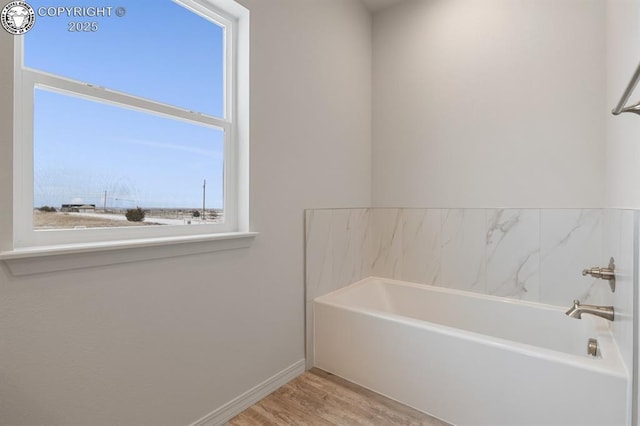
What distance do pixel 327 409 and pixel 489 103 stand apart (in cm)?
232

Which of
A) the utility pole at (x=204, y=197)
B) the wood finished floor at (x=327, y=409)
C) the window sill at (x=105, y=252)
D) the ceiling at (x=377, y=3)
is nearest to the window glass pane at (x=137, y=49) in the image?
the utility pole at (x=204, y=197)

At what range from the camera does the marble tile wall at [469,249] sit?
197 cm

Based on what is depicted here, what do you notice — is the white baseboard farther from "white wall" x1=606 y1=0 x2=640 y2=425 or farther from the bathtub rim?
"white wall" x1=606 y1=0 x2=640 y2=425

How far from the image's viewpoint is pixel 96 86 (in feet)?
4.22

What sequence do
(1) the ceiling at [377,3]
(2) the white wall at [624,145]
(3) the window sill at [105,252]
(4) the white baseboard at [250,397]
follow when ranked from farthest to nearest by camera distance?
(1) the ceiling at [377,3]
(4) the white baseboard at [250,397]
(2) the white wall at [624,145]
(3) the window sill at [105,252]

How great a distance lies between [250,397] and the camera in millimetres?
1793

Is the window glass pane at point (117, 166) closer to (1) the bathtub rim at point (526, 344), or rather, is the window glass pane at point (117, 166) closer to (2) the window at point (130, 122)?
(2) the window at point (130, 122)

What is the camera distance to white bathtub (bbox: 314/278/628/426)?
4.39 feet

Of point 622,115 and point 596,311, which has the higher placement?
point 622,115

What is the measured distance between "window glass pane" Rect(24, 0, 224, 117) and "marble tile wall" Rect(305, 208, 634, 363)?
108cm

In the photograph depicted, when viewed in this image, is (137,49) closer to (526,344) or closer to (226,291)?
(226,291)

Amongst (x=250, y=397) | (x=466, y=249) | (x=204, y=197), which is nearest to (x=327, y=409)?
(x=250, y=397)

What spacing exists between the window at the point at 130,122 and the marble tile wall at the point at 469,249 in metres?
0.80

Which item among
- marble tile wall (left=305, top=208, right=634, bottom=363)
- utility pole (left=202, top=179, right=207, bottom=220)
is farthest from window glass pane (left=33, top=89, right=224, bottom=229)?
marble tile wall (left=305, top=208, right=634, bottom=363)
